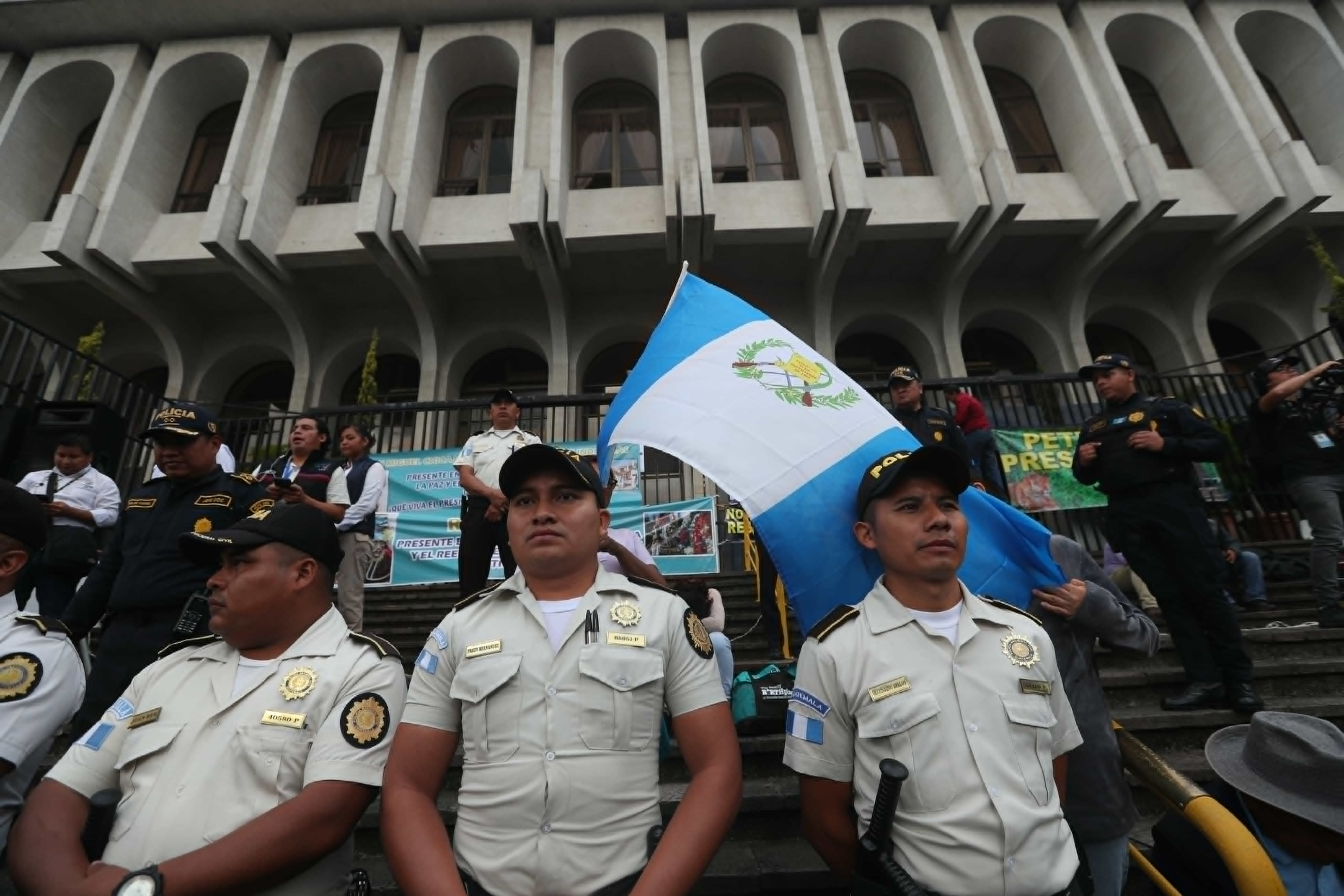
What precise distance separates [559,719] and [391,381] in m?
11.1

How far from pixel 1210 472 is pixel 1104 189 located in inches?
184

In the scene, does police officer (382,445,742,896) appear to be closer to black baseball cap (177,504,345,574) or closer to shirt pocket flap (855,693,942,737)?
shirt pocket flap (855,693,942,737)

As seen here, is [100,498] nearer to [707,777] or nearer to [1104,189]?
[707,777]

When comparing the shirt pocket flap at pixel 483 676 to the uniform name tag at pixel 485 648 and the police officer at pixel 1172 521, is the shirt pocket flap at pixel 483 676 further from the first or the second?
the police officer at pixel 1172 521

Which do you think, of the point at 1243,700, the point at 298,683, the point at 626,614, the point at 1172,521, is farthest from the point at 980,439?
the point at 298,683

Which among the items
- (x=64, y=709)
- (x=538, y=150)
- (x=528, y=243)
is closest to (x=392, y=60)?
(x=538, y=150)

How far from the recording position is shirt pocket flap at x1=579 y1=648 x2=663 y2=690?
152 centimetres

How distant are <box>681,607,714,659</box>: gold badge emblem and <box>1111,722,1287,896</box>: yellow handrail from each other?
3.91ft

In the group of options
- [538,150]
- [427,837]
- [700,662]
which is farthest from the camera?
[538,150]

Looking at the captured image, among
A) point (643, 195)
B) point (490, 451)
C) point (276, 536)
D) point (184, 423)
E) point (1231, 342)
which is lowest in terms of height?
point (276, 536)

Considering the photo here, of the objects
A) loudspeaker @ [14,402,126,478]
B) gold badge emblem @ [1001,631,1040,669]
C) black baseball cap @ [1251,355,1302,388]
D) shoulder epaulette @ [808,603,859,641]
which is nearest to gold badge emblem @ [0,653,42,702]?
shoulder epaulette @ [808,603,859,641]

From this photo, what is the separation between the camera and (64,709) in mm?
1810

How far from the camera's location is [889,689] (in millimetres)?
1531

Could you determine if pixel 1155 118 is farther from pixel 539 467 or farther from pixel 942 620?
pixel 539 467
